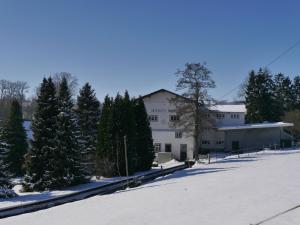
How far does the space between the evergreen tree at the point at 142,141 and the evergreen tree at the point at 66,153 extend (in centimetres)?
1099

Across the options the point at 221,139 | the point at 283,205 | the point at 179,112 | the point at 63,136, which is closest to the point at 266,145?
the point at 221,139

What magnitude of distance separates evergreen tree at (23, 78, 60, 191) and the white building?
27.4m

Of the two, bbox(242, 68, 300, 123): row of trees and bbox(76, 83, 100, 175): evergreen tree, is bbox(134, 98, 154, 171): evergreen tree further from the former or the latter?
bbox(242, 68, 300, 123): row of trees

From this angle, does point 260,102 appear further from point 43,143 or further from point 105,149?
point 43,143

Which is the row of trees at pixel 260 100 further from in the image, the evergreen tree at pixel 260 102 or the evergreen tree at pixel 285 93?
the evergreen tree at pixel 285 93

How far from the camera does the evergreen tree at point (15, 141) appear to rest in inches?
1844

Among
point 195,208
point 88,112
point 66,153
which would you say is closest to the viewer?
point 195,208

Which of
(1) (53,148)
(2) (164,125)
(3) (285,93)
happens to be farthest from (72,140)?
(3) (285,93)

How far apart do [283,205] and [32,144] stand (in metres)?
24.7

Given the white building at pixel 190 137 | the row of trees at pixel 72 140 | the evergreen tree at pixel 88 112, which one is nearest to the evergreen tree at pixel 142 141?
the row of trees at pixel 72 140

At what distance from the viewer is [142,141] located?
4616 centimetres

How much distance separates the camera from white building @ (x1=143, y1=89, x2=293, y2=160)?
60.1 metres

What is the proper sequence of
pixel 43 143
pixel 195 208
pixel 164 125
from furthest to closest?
pixel 164 125
pixel 43 143
pixel 195 208

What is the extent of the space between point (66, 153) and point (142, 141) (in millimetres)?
13844
